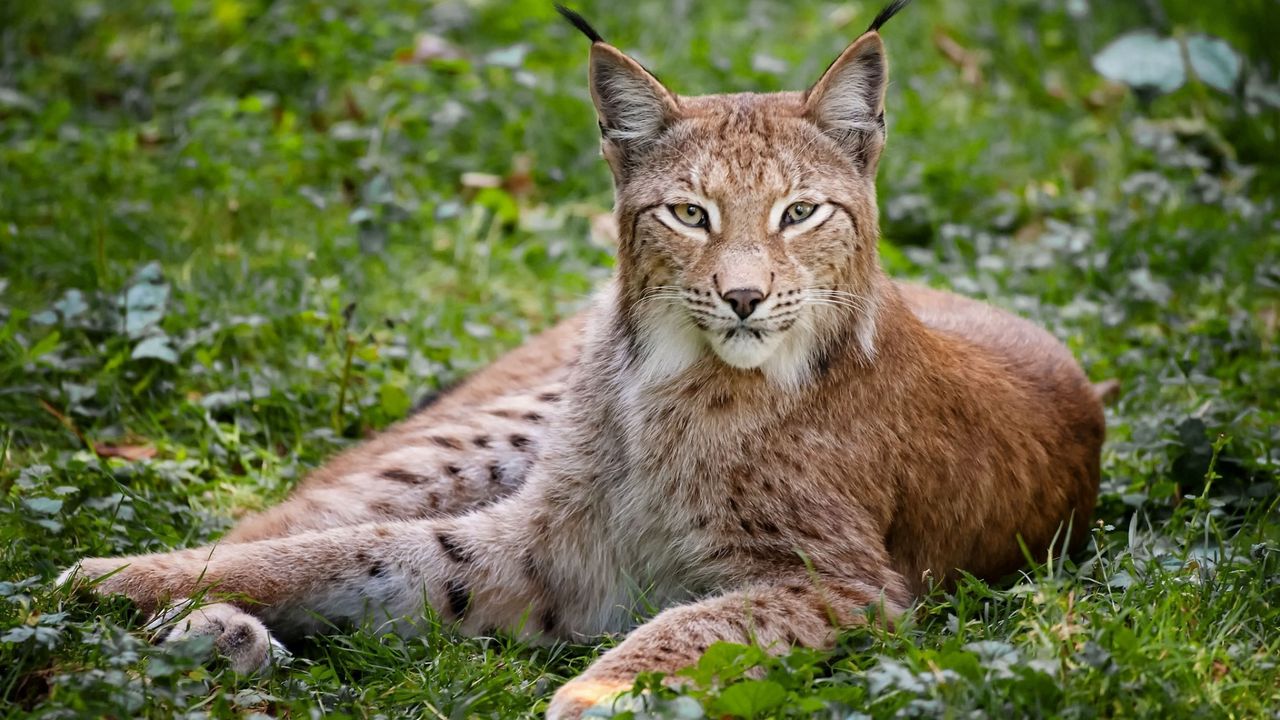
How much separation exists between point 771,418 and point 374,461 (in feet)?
5.43

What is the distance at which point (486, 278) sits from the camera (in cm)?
723

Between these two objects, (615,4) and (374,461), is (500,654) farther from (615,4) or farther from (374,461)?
(615,4)

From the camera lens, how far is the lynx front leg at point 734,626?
386cm

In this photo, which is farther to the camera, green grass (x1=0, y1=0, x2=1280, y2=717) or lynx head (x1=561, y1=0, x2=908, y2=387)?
lynx head (x1=561, y1=0, x2=908, y2=387)

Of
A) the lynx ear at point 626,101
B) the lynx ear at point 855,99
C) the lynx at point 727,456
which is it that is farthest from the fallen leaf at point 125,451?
the lynx ear at point 855,99

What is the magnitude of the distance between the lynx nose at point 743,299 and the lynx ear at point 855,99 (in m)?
0.75

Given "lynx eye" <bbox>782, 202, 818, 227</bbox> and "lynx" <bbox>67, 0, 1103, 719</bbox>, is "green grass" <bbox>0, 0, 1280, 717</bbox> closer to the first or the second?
"lynx" <bbox>67, 0, 1103, 719</bbox>

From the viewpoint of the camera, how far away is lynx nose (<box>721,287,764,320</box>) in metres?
4.12

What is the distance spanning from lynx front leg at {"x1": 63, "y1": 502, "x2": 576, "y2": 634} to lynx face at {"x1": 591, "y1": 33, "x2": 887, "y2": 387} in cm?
85

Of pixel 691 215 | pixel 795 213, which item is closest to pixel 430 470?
pixel 691 215

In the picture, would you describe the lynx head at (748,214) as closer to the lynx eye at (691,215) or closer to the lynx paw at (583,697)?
the lynx eye at (691,215)

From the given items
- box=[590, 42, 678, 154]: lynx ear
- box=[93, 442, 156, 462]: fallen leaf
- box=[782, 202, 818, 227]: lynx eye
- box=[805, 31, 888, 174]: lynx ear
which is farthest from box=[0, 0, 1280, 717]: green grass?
box=[590, 42, 678, 154]: lynx ear

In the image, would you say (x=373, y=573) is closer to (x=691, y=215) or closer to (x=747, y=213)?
(x=691, y=215)

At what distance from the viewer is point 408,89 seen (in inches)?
327
